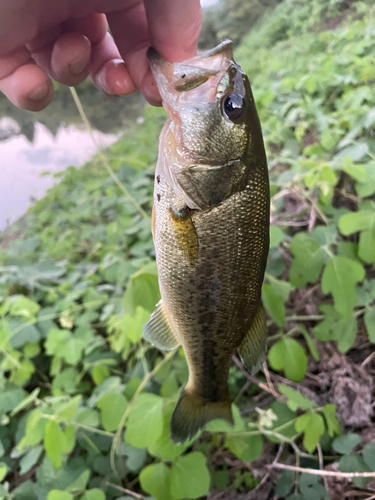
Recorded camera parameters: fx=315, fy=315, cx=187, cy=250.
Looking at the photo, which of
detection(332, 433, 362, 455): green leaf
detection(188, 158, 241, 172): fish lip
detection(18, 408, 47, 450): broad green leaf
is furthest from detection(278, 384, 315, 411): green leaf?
detection(18, 408, 47, 450): broad green leaf

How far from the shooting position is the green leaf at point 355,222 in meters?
1.42

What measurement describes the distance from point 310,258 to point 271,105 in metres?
2.27

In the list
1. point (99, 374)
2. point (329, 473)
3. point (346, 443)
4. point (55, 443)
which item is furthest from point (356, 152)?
point (55, 443)

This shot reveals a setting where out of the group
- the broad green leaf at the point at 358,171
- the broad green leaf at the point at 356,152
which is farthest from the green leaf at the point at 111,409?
the broad green leaf at the point at 356,152

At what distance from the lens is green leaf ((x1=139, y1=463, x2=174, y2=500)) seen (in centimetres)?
118

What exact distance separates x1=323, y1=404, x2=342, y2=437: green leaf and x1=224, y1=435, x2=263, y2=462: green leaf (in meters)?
0.29

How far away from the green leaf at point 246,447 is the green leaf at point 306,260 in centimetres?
70

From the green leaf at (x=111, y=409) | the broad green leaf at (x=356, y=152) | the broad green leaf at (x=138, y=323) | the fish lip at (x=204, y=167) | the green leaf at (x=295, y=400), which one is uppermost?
the fish lip at (x=204, y=167)

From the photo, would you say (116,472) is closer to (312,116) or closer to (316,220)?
(316,220)

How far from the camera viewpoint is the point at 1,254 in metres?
3.80

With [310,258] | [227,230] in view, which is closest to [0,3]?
[227,230]

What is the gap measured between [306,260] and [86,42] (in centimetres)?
124

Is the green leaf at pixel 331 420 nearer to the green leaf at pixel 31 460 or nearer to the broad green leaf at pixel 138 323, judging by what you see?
the broad green leaf at pixel 138 323

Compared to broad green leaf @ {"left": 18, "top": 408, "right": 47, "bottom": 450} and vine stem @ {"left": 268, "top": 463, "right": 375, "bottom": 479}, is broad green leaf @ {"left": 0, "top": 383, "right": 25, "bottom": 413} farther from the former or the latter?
vine stem @ {"left": 268, "top": 463, "right": 375, "bottom": 479}
